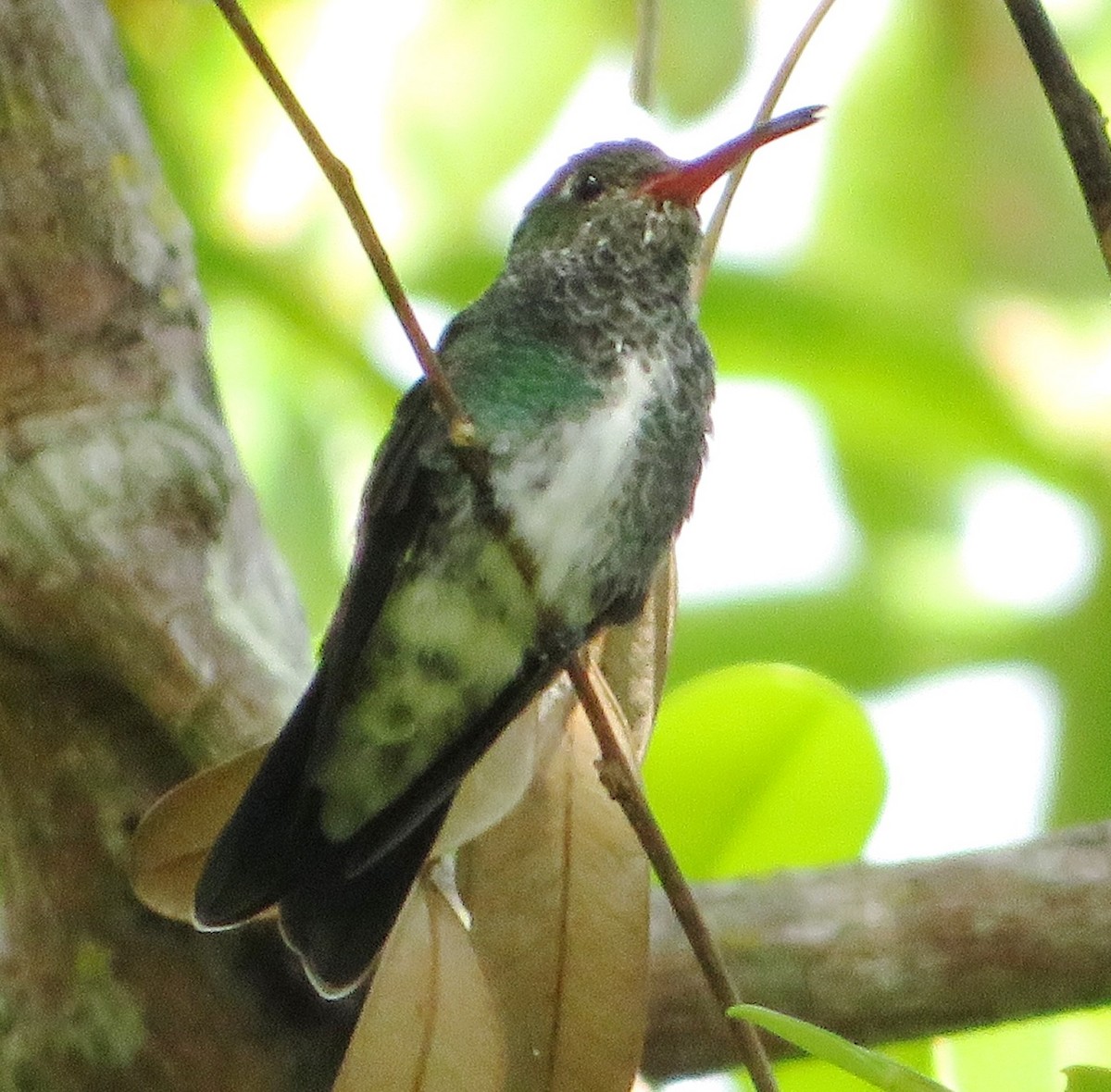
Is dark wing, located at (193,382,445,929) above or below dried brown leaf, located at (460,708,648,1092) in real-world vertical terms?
above

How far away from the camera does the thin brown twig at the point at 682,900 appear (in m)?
1.33

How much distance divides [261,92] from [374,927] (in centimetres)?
160

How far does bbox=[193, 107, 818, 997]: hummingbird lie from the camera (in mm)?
1890

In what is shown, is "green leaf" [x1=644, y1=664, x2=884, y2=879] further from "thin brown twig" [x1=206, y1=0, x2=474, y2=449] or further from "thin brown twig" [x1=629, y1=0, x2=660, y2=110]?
"thin brown twig" [x1=206, y1=0, x2=474, y2=449]

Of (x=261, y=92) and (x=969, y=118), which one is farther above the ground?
(x=261, y=92)

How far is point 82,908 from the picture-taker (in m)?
1.88

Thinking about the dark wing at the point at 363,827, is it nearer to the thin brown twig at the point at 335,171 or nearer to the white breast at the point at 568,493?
the white breast at the point at 568,493

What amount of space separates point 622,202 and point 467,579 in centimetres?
66

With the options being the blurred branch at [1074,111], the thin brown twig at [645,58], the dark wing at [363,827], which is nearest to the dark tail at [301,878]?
the dark wing at [363,827]

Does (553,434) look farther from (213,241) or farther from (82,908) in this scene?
(213,241)

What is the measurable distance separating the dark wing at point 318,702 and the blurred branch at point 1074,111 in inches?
37.0

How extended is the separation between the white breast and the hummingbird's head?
0.46 meters

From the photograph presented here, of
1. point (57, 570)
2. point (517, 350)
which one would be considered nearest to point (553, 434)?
point (517, 350)

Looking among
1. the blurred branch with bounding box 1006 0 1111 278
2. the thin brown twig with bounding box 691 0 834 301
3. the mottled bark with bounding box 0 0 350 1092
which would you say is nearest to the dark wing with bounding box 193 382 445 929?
the mottled bark with bounding box 0 0 350 1092
